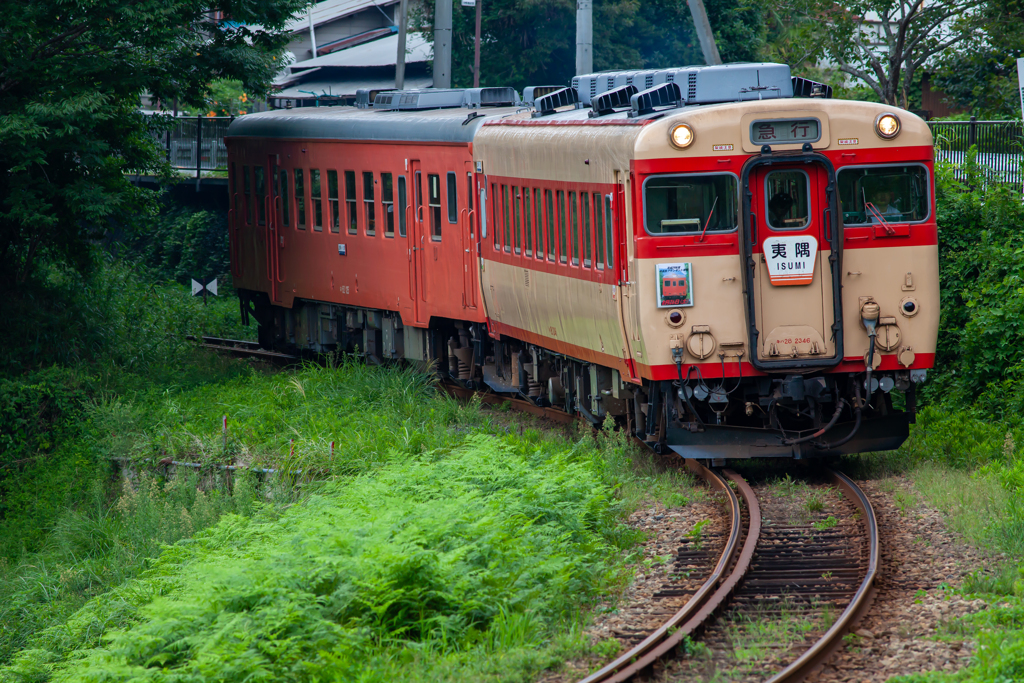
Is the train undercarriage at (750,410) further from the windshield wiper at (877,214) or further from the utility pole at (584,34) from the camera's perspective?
the utility pole at (584,34)

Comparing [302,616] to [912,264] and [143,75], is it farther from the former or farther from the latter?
[143,75]

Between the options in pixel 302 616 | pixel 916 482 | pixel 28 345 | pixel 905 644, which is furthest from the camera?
pixel 28 345

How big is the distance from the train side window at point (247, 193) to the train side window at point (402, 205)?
5380mm

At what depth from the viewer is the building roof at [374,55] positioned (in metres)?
42.2

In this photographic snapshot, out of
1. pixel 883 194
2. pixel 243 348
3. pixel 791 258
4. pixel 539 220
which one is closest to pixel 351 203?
pixel 243 348

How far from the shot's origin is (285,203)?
2120 cm

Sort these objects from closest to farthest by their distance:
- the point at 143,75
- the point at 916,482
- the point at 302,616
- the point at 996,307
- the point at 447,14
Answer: the point at 302,616 < the point at 916,482 < the point at 996,307 < the point at 143,75 < the point at 447,14

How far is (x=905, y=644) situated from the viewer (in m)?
7.14

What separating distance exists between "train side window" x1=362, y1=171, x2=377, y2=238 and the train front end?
8013mm

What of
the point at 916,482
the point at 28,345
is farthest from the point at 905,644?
the point at 28,345

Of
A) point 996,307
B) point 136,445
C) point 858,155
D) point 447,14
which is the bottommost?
point 136,445

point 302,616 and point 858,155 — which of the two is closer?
point 302,616

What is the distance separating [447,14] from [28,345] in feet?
27.5

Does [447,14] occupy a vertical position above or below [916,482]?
above
